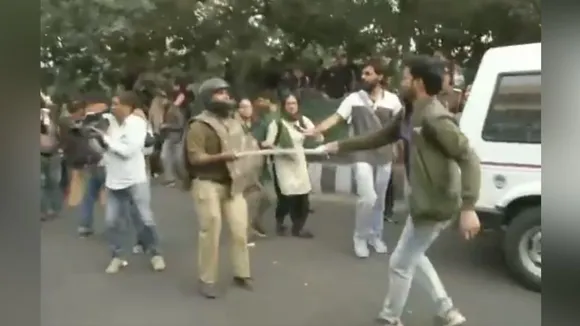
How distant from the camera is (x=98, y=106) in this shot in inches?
95.1

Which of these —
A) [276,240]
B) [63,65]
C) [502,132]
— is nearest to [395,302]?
[276,240]

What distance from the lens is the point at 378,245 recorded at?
2.36 meters

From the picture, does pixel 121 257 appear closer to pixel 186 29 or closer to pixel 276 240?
pixel 276 240

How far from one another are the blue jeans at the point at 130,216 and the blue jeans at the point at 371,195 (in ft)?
2.39

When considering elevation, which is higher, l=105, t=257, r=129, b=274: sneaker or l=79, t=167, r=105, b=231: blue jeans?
l=79, t=167, r=105, b=231: blue jeans

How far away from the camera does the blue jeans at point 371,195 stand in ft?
7.66

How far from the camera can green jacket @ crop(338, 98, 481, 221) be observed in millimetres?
2238

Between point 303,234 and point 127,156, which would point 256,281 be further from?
point 127,156

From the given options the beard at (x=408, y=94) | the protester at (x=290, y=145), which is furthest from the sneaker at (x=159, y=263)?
the beard at (x=408, y=94)

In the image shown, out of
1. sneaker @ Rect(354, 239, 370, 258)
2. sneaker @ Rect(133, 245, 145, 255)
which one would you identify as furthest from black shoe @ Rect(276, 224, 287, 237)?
sneaker @ Rect(133, 245, 145, 255)

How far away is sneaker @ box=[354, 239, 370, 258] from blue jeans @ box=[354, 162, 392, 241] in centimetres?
1

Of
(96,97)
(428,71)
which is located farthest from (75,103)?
(428,71)

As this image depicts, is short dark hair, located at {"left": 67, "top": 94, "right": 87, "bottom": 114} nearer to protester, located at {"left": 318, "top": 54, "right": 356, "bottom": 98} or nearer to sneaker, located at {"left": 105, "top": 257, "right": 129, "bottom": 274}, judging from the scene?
sneaker, located at {"left": 105, "top": 257, "right": 129, "bottom": 274}

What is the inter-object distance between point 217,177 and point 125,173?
12.8 inches
